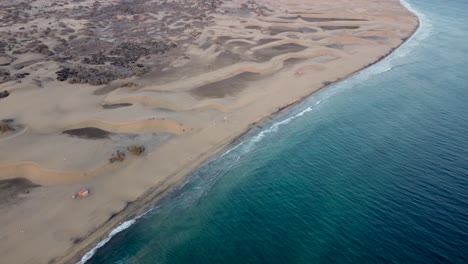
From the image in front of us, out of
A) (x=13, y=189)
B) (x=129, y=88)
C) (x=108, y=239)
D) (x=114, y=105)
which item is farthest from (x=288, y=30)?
(x=108, y=239)

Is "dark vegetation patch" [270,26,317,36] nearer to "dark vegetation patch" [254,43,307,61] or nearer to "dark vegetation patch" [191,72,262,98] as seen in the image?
"dark vegetation patch" [254,43,307,61]

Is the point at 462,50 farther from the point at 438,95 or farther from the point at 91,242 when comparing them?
the point at 91,242

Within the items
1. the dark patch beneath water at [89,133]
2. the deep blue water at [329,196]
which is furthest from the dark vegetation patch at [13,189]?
the deep blue water at [329,196]

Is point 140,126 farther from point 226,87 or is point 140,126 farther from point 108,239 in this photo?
point 226,87

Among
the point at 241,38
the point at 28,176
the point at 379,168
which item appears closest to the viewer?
the point at 28,176

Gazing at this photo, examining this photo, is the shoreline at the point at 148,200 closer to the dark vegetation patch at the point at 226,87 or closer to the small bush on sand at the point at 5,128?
the dark vegetation patch at the point at 226,87

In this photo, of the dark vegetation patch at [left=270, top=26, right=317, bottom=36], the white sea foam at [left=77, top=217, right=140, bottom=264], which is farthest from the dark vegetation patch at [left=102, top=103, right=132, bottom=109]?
the dark vegetation patch at [left=270, top=26, right=317, bottom=36]

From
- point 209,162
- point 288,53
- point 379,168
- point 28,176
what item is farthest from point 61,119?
point 288,53
